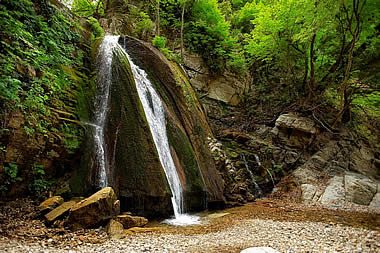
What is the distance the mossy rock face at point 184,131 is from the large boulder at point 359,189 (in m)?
5.95

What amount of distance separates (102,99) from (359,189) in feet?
38.2

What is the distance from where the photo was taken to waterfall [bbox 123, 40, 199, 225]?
6227 millimetres

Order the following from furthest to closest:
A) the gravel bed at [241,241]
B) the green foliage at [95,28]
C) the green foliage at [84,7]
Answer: the green foliage at [84,7], the green foliage at [95,28], the gravel bed at [241,241]

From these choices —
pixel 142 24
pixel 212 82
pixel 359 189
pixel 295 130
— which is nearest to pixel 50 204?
pixel 359 189

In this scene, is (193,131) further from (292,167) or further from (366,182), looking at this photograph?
(366,182)

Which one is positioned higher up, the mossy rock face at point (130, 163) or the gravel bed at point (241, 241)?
the mossy rock face at point (130, 163)

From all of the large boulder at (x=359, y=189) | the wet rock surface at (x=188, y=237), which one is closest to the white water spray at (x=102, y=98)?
the wet rock surface at (x=188, y=237)

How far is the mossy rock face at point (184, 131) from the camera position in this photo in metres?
7.28

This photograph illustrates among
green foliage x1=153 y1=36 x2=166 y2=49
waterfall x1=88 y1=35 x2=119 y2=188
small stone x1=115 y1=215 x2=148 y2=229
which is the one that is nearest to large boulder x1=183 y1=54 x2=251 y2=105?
green foliage x1=153 y1=36 x2=166 y2=49

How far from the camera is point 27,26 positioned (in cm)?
580

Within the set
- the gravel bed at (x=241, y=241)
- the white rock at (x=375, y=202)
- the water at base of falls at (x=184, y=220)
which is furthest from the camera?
the white rock at (x=375, y=202)

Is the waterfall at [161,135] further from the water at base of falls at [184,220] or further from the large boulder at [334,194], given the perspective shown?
the large boulder at [334,194]

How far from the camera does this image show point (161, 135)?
7387 millimetres

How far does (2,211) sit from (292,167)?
12125 millimetres
